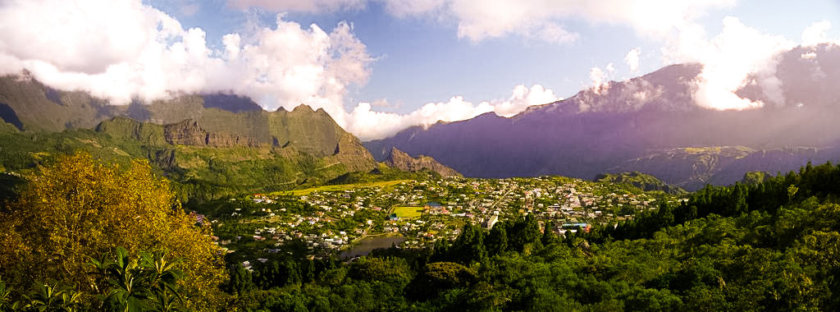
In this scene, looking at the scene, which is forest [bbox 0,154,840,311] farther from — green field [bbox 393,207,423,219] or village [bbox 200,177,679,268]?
green field [bbox 393,207,423,219]

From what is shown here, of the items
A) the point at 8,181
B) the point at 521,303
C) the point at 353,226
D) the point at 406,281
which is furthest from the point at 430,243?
the point at 8,181

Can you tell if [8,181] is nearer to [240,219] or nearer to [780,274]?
[240,219]

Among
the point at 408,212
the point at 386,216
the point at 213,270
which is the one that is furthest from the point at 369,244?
the point at 213,270

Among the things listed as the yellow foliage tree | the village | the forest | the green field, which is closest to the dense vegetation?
the forest

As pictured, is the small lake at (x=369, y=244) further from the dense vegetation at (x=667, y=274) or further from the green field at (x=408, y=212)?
the dense vegetation at (x=667, y=274)

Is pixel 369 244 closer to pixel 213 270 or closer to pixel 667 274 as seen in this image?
Result: pixel 667 274

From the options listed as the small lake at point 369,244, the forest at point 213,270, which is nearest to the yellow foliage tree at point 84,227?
the forest at point 213,270
